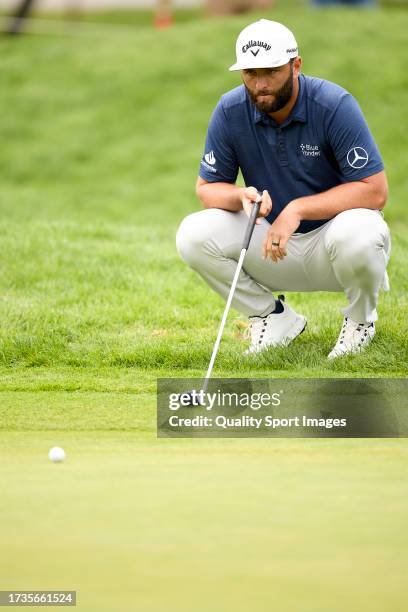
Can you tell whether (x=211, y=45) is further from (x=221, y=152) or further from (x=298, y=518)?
(x=298, y=518)

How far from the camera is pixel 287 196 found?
5500 millimetres

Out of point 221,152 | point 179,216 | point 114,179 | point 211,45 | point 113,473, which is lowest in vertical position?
point 113,473

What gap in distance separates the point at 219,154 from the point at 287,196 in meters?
0.40

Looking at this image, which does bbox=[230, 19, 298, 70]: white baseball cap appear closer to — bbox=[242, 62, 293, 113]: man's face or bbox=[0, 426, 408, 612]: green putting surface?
bbox=[242, 62, 293, 113]: man's face

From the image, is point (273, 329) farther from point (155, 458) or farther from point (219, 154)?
point (155, 458)

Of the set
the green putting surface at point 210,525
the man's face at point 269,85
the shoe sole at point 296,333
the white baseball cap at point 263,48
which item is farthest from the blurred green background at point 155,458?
the white baseball cap at point 263,48

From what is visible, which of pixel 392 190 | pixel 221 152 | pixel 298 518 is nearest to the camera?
pixel 298 518

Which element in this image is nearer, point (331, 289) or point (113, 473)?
Answer: point (113, 473)

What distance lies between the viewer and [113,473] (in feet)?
11.4

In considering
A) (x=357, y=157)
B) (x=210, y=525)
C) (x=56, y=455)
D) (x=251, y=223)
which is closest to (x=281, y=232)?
(x=251, y=223)

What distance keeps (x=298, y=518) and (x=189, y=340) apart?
3.14 metres

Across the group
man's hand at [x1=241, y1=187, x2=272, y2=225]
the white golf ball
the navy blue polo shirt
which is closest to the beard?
the navy blue polo shirt

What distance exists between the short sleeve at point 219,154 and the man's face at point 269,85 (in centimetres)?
31

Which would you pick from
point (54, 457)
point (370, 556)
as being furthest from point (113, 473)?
point (370, 556)
